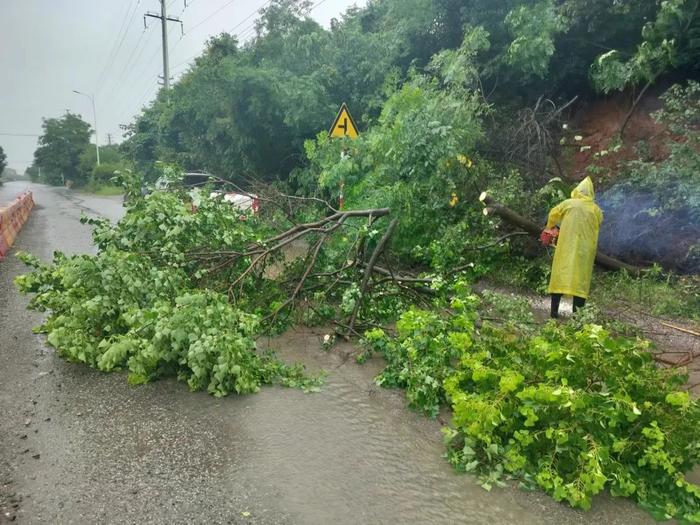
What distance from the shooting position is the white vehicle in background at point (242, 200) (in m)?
6.28

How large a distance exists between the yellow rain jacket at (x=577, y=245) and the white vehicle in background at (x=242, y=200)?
3614mm

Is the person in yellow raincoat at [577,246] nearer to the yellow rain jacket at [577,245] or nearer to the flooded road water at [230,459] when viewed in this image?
the yellow rain jacket at [577,245]

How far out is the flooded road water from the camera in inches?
104

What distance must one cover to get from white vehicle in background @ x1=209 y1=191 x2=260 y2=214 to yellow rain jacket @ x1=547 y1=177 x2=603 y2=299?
11.9 feet

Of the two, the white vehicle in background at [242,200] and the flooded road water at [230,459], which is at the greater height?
the white vehicle in background at [242,200]

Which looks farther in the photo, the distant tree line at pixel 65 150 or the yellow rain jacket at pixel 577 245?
the distant tree line at pixel 65 150

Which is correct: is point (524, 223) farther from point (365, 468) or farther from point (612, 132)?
point (365, 468)

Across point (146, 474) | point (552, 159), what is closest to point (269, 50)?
point (552, 159)

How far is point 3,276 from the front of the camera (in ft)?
25.5

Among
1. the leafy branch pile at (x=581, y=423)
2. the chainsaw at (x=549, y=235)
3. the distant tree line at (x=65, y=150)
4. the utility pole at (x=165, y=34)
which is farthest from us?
the distant tree line at (x=65, y=150)

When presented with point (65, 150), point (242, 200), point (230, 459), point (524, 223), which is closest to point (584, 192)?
point (524, 223)

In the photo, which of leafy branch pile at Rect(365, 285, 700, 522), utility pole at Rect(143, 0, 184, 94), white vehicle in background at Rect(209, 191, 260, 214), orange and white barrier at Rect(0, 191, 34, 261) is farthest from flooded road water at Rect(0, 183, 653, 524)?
utility pole at Rect(143, 0, 184, 94)

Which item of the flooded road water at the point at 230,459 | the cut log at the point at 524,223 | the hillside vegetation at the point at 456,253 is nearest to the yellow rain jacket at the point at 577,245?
the hillside vegetation at the point at 456,253

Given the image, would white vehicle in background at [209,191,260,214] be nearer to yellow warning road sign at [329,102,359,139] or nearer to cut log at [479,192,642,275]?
yellow warning road sign at [329,102,359,139]
